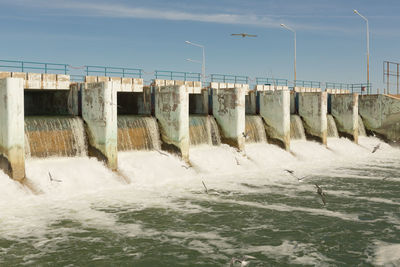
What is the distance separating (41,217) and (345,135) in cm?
2692

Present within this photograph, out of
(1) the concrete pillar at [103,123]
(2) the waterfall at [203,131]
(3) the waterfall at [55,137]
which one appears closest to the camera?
(3) the waterfall at [55,137]

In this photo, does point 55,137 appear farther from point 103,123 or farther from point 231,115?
point 231,115

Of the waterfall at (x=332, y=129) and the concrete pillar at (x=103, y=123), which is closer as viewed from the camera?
the concrete pillar at (x=103, y=123)

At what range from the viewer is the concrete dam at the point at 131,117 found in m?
16.1

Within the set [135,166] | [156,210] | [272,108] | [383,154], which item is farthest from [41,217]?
[383,154]

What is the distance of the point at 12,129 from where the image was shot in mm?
15789

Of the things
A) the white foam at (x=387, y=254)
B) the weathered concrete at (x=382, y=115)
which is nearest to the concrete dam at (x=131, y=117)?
the weathered concrete at (x=382, y=115)

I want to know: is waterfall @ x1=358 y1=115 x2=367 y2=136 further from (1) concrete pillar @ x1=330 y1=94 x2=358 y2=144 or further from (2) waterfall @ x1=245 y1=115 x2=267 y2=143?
(2) waterfall @ x1=245 y1=115 x2=267 y2=143

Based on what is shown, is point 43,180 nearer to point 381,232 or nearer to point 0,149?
point 0,149

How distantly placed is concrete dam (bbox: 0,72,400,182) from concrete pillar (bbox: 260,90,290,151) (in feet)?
0.21

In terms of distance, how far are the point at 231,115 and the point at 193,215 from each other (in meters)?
12.7

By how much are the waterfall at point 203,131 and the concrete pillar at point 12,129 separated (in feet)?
32.9

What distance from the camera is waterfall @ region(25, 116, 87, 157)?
17828mm

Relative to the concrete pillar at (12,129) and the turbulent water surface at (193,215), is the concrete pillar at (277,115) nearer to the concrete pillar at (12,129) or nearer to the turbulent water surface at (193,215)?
the turbulent water surface at (193,215)
